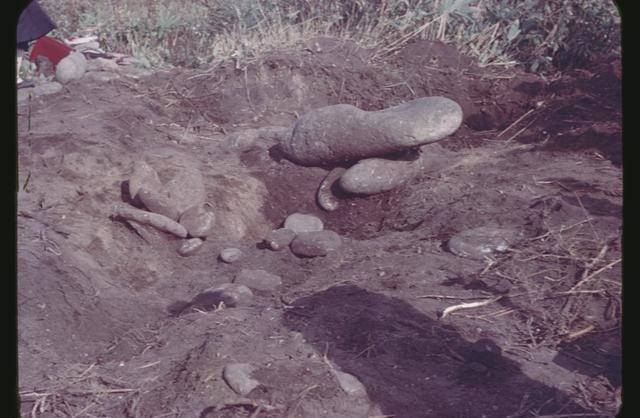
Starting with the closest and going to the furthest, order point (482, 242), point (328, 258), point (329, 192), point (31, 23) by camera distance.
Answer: point (482, 242), point (31, 23), point (328, 258), point (329, 192)

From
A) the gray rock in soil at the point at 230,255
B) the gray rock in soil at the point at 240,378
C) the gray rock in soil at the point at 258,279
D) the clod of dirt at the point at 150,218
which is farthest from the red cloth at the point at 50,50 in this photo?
the gray rock in soil at the point at 240,378

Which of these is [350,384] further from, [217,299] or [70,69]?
[70,69]

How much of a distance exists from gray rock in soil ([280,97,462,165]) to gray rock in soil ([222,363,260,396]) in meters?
2.98

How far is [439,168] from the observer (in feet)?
19.0

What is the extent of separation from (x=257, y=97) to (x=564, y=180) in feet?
12.2

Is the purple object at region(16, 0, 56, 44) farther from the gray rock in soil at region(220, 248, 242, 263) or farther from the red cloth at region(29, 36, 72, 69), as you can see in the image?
the red cloth at region(29, 36, 72, 69)

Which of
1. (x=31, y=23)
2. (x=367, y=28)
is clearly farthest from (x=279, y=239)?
(x=367, y=28)

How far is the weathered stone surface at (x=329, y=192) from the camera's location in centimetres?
566

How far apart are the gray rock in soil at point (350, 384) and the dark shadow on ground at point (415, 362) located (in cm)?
3

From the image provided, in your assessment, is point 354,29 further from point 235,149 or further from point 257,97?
point 235,149

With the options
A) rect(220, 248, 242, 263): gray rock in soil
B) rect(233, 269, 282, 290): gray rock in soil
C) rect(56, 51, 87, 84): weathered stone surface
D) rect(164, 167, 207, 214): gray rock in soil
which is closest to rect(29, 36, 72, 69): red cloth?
rect(56, 51, 87, 84): weathered stone surface

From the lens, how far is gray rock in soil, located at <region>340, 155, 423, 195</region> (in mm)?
5539

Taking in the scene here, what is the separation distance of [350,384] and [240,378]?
0.51 meters

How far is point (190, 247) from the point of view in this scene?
496 cm
